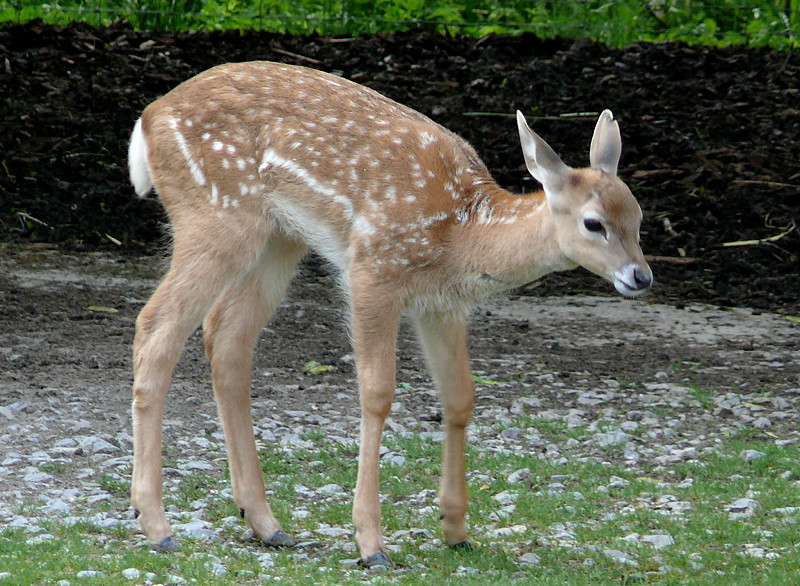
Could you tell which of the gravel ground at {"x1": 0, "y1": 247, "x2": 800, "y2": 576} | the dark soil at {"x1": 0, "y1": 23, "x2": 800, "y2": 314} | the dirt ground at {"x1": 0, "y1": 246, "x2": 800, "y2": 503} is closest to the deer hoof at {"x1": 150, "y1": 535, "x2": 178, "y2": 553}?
the gravel ground at {"x1": 0, "y1": 247, "x2": 800, "y2": 576}

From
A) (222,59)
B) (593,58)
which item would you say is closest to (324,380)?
(222,59)

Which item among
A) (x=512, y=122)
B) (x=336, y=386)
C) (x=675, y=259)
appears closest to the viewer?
(x=336, y=386)

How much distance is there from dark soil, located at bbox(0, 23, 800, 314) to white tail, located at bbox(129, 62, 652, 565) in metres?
4.15

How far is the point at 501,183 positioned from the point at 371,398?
5352 millimetres

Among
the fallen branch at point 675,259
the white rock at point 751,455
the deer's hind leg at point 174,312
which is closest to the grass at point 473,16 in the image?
the fallen branch at point 675,259

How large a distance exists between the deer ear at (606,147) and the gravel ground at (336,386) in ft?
4.97

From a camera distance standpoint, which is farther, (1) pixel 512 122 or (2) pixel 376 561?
(1) pixel 512 122

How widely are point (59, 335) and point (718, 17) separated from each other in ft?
25.3

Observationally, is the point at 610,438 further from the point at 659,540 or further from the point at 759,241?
the point at 759,241

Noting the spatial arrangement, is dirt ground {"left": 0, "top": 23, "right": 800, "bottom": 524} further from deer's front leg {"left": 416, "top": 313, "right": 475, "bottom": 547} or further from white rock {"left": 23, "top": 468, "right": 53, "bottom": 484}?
deer's front leg {"left": 416, "top": 313, "right": 475, "bottom": 547}

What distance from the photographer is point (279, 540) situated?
5.15 m

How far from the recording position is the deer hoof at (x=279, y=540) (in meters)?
5.15

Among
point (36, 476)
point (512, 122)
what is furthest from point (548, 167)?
point (512, 122)

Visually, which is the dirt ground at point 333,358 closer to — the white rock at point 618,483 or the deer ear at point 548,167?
the white rock at point 618,483
